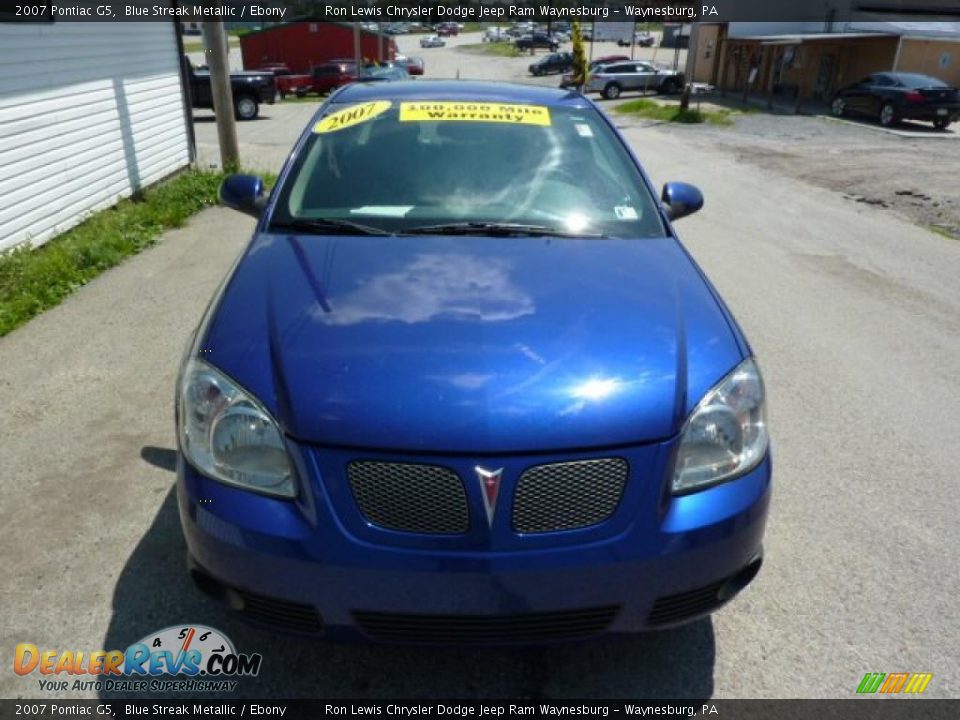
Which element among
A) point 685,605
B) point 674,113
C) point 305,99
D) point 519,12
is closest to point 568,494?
point 685,605

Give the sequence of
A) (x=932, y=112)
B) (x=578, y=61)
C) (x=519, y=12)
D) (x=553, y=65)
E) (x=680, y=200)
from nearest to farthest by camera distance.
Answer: (x=680, y=200), (x=932, y=112), (x=578, y=61), (x=553, y=65), (x=519, y=12)

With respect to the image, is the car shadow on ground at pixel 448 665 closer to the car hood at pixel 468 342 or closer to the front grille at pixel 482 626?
the front grille at pixel 482 626

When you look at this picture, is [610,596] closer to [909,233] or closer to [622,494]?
[622,494]

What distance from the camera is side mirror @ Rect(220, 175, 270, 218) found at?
3.46 metres

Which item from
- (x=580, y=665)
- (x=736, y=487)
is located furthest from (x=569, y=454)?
(x=580, y=665)

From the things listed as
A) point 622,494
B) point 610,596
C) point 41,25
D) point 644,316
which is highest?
point 41,25

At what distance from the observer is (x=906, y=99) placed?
21.5 meters

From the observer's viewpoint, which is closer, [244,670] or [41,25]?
[244,670]

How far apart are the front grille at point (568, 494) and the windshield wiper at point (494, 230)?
1.29 m

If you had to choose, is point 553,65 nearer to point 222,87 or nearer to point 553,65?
point 553,65

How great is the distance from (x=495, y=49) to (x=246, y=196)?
73.1 m

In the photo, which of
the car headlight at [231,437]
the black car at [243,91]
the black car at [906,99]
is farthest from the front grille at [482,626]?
the black car at [906,99]

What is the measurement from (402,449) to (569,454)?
43 centimetres

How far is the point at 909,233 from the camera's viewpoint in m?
9.05
